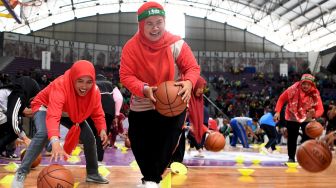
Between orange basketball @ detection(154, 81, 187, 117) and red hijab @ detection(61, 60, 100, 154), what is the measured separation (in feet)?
3.11

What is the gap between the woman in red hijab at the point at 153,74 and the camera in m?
3.49

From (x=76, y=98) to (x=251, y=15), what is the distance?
33.2 m

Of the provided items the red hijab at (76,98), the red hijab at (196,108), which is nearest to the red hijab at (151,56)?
the red hijab at (76,98)

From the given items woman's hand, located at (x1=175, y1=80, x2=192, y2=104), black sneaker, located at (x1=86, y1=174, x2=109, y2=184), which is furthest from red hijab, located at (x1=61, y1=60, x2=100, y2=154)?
woman's hand, located at (x1=175, y1=80, x2=192, y2=104)

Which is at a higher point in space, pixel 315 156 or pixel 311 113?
pixel 311 113

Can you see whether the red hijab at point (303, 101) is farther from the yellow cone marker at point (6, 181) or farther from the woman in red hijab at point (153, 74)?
the yellow cone marker at point (6, 181)

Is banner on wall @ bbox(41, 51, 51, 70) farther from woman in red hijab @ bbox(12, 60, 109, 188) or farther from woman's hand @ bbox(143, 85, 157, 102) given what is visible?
woman's hand @ bbox(143, 85, 157, 102)

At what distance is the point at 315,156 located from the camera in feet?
14.4

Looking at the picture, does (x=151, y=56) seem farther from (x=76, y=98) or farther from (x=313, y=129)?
(x=313, y=129)

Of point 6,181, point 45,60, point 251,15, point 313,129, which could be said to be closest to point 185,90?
point 6,181

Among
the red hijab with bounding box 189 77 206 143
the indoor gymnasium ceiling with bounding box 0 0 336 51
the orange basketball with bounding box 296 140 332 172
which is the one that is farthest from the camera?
the indoor gymnasium ceiling with bounding box 0 0 336 51

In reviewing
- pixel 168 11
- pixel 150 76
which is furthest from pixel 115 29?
pixel 150 76

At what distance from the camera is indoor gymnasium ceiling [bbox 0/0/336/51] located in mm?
31234

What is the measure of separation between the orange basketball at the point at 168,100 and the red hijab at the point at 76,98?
0.95 m
